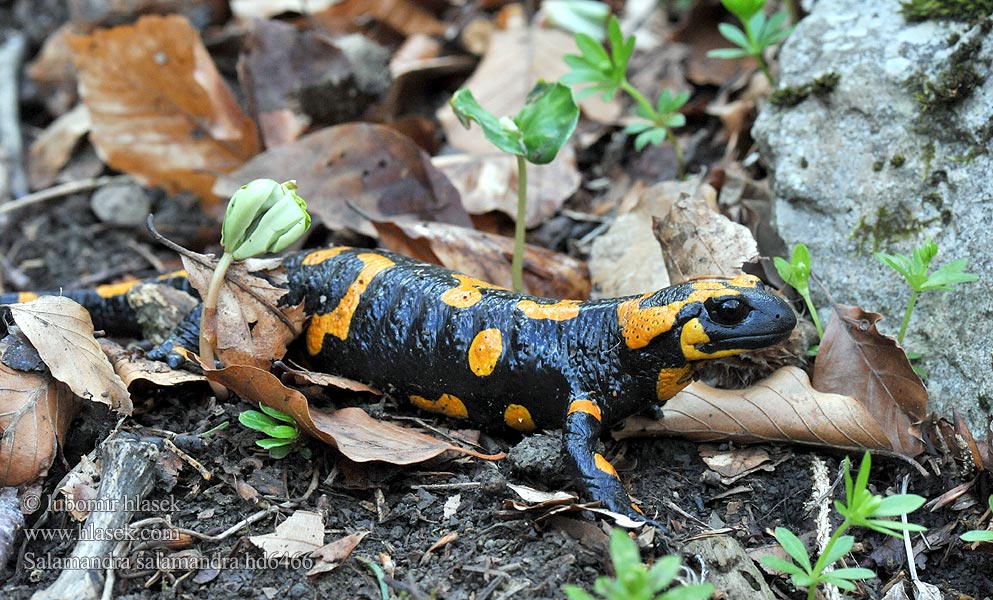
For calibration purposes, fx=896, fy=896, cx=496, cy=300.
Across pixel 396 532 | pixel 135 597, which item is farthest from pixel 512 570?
pixel 135 597

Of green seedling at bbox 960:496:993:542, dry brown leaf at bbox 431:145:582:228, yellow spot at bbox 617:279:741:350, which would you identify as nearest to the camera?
green seedling at bbox 960:496:993:542

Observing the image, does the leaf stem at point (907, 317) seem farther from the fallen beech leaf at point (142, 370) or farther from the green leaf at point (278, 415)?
Answer: the fallen beech leaf at point (142, 370)

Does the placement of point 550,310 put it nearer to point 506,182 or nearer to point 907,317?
point 907,317

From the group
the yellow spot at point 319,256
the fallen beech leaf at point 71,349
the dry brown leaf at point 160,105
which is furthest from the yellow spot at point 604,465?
the dry brown leaf at point 160,105

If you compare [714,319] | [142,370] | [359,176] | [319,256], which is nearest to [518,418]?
[714,319]

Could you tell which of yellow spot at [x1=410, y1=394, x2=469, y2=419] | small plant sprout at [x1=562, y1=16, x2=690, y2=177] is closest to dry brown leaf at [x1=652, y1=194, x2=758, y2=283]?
small plant sprout at [x1=562, y1=16, x2=690, y2=177]

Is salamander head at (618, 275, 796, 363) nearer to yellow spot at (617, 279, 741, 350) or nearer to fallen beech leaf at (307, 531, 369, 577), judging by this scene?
yellow spot at (617, 279, 741, 350)
